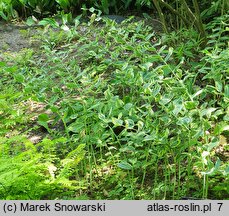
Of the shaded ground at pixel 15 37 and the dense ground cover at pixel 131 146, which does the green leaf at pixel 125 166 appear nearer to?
the dense ground cover at pixel 131 146

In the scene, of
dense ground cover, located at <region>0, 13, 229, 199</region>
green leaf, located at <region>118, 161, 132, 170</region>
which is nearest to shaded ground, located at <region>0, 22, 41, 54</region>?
dense ground cover, located at <region>0, 13, 229, 199</region>

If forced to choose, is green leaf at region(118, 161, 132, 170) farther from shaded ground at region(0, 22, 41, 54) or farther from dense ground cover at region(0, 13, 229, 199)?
shaded ground at region(0, 22, 41, 54)

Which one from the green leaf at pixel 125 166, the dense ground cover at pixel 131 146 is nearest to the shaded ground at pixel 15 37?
the dense ground cover at pixel 131 146

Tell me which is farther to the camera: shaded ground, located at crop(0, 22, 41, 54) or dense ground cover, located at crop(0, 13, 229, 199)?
shaded ground, located at crop(0, 22, 41, 54)

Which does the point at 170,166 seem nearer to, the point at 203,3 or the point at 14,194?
the point at 14,194

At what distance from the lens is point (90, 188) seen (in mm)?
3352

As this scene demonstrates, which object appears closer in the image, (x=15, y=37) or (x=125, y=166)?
(x=125, y=166)

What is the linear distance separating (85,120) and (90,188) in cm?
44

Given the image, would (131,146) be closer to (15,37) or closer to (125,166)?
(125,166)

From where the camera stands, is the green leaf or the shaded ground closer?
the green leaf

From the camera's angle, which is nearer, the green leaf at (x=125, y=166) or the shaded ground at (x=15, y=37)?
the green leaf at (x=125, y=166)

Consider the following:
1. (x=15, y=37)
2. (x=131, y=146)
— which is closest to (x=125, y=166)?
(x=131, y=146)

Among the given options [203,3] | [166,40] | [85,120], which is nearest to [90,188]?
[85,120]

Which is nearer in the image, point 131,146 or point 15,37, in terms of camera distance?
point 131,146
